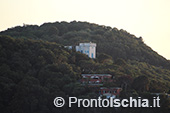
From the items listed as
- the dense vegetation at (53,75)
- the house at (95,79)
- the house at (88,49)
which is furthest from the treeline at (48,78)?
the house at (88,49)

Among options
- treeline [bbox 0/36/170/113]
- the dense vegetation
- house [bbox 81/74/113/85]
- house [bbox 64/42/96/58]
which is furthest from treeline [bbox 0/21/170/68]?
house [bbox 81/74/113/85]

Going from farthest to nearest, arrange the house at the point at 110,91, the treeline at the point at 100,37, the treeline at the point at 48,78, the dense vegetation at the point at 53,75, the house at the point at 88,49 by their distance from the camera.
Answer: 1. the treeline at the point at 100,37
2. the house at the point at 88,49
3. the house at the point at 110,91
4. the dense vegetation at the point at 53,75
5. the treeline at the point at 48,78

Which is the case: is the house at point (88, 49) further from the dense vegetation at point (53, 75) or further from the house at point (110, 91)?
the house at point (110, 91)

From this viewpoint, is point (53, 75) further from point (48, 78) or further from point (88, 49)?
point (88, 49)

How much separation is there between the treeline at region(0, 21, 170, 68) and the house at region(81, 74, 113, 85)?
79.6 ft

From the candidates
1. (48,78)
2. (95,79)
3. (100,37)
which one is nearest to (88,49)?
(95,79)

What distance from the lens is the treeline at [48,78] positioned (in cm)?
5566

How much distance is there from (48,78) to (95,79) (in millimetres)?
6038

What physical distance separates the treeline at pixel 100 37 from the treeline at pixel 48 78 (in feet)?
56.1

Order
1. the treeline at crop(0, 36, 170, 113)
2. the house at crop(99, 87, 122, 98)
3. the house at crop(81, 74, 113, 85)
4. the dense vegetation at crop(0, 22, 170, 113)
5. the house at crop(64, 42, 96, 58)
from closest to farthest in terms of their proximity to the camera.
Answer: the treeline at crop(0, 36, 170, 113), the dense vegetation at crop(0, 22, 170, 113), the house at crop(99, 87, 122, 98), the house at crop(81, 74, 113, 85), the house at crop(64, 42, 96, 58)

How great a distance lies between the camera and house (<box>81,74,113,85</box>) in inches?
2537

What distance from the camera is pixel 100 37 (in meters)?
102

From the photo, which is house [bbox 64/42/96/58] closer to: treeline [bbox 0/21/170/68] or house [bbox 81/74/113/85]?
treeline [bbox 0/21/170/68]

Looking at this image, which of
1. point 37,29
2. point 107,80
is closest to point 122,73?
point 107,80
